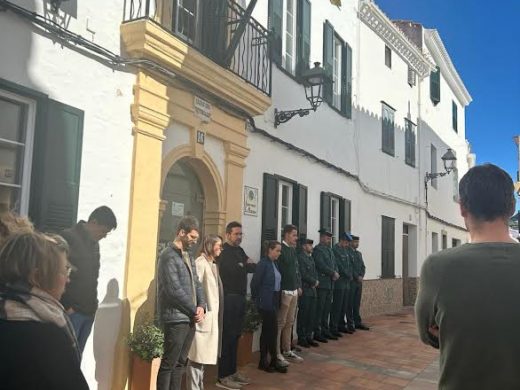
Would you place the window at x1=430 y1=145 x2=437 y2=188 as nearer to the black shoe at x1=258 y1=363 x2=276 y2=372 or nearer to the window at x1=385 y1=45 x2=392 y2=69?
the window at x1=385 y1=45 x2=392 y2=69

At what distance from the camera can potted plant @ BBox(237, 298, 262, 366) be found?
6.77 metres

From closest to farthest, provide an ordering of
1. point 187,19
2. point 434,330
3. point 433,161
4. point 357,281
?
1. point 434,330
2. point 187,19
3. point 357,281
4. point 433,161

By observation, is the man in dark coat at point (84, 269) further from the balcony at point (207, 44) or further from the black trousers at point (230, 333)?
the balcony at point (207, 44)

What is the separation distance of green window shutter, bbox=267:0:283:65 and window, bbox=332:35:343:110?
255 cm

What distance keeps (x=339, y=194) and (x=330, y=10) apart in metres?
3.98

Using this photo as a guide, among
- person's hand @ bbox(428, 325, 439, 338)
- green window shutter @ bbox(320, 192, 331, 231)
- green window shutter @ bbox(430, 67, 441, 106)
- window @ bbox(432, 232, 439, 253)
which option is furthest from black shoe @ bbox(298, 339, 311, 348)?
green window shutter @ bbox(430, 67, 441, 106)

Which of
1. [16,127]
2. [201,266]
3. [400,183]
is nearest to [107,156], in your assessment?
[16,127]

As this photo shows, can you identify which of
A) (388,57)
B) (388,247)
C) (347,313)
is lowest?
(347,313)

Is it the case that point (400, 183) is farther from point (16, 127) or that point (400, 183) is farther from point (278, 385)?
point (16, 127)

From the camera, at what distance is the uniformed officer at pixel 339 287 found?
9602 mm

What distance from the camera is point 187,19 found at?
6.58 metres

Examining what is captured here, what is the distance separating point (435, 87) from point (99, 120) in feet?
52.7

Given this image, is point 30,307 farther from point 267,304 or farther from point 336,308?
point 336,308

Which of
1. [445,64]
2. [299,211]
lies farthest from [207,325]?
[445,64]
